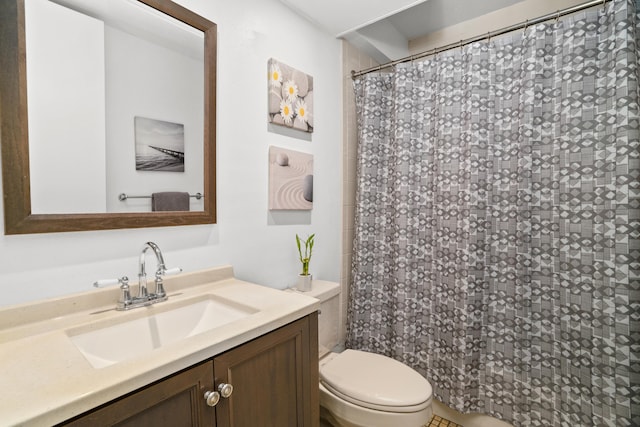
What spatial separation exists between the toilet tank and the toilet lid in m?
0.14

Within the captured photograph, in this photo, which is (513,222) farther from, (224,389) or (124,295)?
(124,295)

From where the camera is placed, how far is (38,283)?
35.3 inches

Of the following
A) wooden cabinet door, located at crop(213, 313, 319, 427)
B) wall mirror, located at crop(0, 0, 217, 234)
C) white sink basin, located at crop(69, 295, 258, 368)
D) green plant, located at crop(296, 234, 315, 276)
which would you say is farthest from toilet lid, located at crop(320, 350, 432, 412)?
wall mirror, located at crop(0, 0, 217, 234)

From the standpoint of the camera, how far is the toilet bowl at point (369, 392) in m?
1.21

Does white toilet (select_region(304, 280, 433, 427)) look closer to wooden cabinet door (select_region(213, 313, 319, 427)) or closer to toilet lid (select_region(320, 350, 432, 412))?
toilet lid (select_region(320, 350, 432, 412))

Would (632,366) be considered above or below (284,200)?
below

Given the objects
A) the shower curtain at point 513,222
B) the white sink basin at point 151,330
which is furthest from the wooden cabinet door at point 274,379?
the shower curtain at point 513,222

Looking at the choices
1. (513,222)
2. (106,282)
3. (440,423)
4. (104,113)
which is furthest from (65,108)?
(440,423)

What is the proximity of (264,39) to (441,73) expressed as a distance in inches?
38.8

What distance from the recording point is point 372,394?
125 cm

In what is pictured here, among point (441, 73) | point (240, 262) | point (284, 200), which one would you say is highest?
point (441, 73)

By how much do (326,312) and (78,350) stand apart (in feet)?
3.66

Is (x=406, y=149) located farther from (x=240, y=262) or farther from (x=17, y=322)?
(x=17, y=322)

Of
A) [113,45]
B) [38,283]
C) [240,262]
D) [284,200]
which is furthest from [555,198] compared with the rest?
[38,283]
